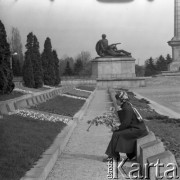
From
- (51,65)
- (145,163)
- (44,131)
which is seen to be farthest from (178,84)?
(145,163)

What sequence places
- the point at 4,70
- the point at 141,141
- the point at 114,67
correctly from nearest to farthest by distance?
→ the point at 141,141 < the point at 4,70 < the point at 114,67

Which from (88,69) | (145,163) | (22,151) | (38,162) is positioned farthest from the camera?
(88,69)

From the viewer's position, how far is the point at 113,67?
60.2m

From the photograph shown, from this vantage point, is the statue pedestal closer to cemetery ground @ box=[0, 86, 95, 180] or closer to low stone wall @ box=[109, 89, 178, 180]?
cemetery ground @ box=[0, 86, 95, 180]

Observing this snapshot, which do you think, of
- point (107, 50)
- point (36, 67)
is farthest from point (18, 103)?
point (107, 50)

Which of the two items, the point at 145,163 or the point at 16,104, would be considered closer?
the point at 145,163

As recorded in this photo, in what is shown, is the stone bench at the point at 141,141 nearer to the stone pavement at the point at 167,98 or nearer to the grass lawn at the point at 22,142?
the grass lawn at the point at 22,142

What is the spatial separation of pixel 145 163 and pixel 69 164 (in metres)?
1.96

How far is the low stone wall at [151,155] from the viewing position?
633 centimetres

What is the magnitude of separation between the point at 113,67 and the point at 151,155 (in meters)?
53.1

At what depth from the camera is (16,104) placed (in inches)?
618

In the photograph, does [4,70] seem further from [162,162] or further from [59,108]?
[162,162]

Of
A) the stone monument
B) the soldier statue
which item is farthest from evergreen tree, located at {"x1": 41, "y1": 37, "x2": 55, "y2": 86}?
the soldier statue

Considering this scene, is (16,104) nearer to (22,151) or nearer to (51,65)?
(22,151)
